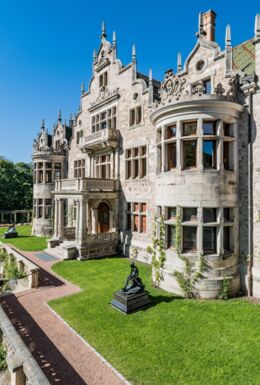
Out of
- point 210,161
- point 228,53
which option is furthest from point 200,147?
point 228,53

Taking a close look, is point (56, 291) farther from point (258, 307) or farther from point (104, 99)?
point (104, 99)

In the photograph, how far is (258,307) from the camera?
11.0 meters

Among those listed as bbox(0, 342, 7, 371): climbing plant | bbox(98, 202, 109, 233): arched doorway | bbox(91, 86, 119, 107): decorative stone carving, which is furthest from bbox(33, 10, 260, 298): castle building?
bbox(0, 342, 7, 371): climbing plant

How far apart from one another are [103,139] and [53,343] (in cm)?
1655

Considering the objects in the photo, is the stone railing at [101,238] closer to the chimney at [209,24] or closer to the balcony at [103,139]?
the balcony at [103,139]

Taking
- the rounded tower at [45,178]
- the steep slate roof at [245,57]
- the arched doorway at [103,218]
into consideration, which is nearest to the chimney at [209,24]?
the steep slate roof at [245,57]

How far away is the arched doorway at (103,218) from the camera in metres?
23.2

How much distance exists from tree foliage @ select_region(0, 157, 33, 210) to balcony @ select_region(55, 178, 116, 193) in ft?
102

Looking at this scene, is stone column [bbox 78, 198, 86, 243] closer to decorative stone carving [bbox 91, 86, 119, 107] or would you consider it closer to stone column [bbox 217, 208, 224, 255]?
decorative stone carving [bbox 91, 86, 119, 107]

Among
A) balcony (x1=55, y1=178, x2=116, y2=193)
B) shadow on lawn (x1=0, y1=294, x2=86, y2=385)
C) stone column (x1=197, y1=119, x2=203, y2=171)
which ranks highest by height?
stone column (x1=197, y1=119, x2=203, y2=171)

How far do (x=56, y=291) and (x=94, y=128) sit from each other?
56.1ft

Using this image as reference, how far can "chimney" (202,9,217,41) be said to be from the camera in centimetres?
1545

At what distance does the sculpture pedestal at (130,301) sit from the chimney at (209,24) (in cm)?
1624

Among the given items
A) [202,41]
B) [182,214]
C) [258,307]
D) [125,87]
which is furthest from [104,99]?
[258,307]
